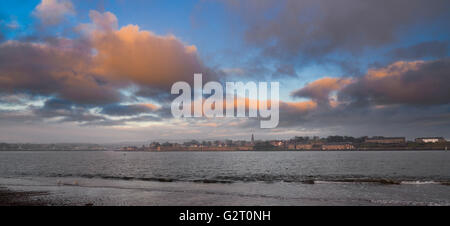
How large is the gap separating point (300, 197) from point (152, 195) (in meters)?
16.8
